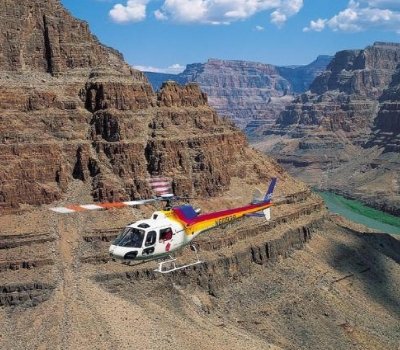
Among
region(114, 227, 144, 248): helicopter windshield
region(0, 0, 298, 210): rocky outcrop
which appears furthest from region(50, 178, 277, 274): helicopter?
region(0, 0, 298, 210): rocky outcrop

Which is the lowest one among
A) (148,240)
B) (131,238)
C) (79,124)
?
(148,240)

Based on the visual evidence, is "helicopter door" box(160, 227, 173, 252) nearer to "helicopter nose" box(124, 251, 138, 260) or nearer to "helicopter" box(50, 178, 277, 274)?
"helicopter" box(50, 178, 277, 274)

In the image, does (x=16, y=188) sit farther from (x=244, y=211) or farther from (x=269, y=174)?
(x=269, y=174)

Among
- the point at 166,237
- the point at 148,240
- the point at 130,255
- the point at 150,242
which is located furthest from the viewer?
the point at 166,237

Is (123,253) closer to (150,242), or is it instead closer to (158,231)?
(150,242)

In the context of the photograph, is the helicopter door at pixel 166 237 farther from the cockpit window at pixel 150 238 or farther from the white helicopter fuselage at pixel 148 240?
the cockpit window at pixel 150 238

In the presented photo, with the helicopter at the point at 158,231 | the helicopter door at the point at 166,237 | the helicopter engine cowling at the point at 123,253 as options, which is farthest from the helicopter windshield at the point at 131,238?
the helicopter door at the point at 166,237

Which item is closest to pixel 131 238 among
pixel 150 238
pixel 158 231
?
pixel 150 238
